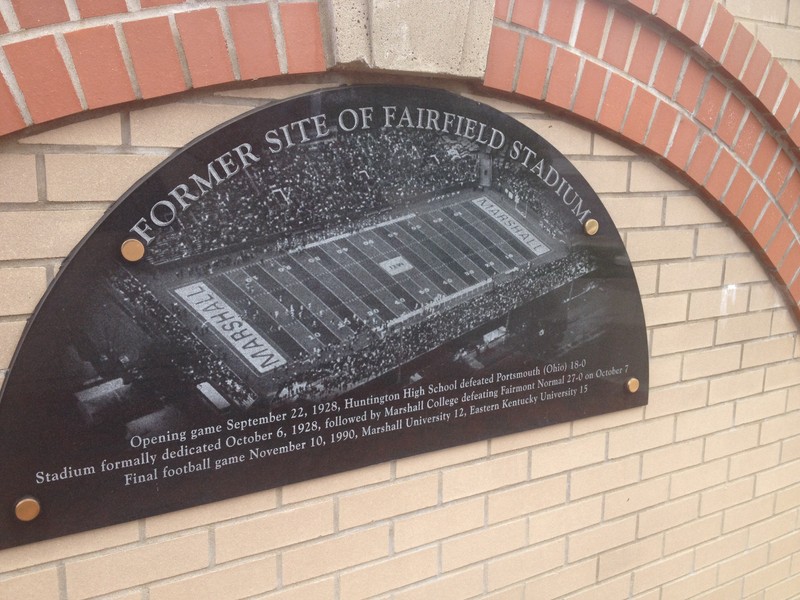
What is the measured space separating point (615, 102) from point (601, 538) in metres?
1.54

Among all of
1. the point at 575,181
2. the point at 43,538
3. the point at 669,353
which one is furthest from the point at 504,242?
the point at 43,538

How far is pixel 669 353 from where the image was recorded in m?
2.44

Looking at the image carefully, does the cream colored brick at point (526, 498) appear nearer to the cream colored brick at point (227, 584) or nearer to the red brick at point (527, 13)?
the cream colored brick at point (227, 584)

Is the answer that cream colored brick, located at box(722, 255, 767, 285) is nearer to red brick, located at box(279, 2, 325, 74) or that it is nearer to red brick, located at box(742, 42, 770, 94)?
red brick, located at box(742, 42, 770, 94)

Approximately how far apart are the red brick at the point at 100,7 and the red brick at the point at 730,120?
1966 millimetres

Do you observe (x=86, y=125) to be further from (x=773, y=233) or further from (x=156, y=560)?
(x=773, y=233)

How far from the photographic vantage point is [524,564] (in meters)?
2.22

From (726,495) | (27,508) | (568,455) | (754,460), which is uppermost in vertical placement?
(27,508)

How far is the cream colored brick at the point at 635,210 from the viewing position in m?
2.20

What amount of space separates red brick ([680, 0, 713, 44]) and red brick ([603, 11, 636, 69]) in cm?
19

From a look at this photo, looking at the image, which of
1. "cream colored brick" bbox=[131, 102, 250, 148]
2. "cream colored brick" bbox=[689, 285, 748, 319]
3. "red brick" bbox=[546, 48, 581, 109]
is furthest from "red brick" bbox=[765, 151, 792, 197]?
"cream colored brick" bbox=[131, 102, 250, 148]

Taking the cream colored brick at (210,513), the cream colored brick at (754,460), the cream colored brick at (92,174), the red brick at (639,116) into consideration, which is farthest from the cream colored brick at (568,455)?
the cream colored brick at (92,174)

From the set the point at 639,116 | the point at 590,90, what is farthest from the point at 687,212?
the point at 590,90

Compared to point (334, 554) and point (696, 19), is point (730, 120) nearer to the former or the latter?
point (696, 19)
